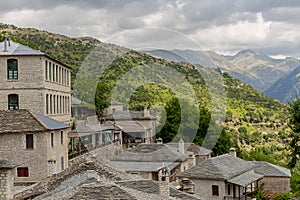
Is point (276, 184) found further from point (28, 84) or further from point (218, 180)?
point (28, 84)

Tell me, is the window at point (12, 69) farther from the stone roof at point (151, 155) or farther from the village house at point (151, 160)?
the stone roof at point (151, 155)

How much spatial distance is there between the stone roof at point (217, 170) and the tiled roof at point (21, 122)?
360 inches

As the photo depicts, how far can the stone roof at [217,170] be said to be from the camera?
103ft

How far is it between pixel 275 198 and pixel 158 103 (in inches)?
1568

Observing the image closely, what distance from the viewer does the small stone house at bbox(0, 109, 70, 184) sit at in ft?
92.4

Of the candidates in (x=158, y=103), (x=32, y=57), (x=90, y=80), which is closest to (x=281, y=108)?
(x=158, y=103)

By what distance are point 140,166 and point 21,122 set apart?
10.5 meters

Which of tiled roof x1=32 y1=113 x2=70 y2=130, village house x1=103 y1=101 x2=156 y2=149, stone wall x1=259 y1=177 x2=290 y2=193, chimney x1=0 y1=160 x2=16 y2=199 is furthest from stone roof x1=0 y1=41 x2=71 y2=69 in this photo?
village house x1=103 y1=101 x2=156 y2=149

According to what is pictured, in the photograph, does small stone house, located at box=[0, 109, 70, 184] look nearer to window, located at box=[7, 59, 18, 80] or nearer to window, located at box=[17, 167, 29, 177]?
window, located at box=[17, 167, 29, 177]

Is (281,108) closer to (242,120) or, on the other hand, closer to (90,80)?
(242,120)

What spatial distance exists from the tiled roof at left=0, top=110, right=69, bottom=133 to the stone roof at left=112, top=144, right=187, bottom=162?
31.6 ft

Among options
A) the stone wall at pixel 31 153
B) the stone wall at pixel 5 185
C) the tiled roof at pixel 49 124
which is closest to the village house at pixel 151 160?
the tiled roof at pixel 49 124

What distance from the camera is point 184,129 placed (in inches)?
2361

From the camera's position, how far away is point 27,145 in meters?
28.7
